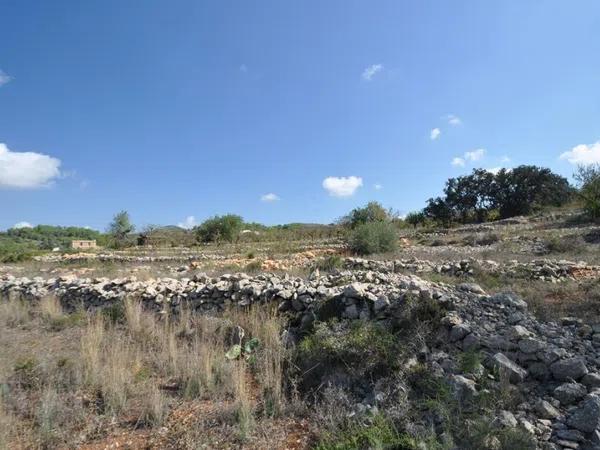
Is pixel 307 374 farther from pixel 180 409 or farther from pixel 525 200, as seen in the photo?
pixel 525 200

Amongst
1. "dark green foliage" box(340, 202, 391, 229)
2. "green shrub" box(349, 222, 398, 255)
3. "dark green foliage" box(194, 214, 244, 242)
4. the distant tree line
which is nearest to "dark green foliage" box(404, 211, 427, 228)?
"dark green foliage" box(340, 202, 391, 229)

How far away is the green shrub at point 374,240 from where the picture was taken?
16219mm

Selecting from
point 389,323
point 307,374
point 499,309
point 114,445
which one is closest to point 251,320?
point 307,374

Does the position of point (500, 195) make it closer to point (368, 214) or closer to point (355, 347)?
point (368, 214)

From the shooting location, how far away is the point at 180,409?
376cm

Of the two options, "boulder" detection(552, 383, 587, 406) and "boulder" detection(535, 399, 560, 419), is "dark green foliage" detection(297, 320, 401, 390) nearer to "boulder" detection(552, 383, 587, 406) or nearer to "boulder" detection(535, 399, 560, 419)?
"boulder" detection(535, 399, 560, 419)

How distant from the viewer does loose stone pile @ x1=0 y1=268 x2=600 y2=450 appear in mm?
2858

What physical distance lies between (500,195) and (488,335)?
4113 cm

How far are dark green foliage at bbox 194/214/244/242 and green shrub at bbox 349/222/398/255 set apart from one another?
21.1 metres

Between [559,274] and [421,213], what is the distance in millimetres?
37759

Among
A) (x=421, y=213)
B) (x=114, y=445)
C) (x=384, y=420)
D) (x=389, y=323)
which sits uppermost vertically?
(x=421, y=213)

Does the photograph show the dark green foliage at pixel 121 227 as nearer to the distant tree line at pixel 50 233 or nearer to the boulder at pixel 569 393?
the distant tree line at pixel 50 233

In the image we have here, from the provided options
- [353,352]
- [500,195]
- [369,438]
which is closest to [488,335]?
[353,352]

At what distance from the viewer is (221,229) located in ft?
121
